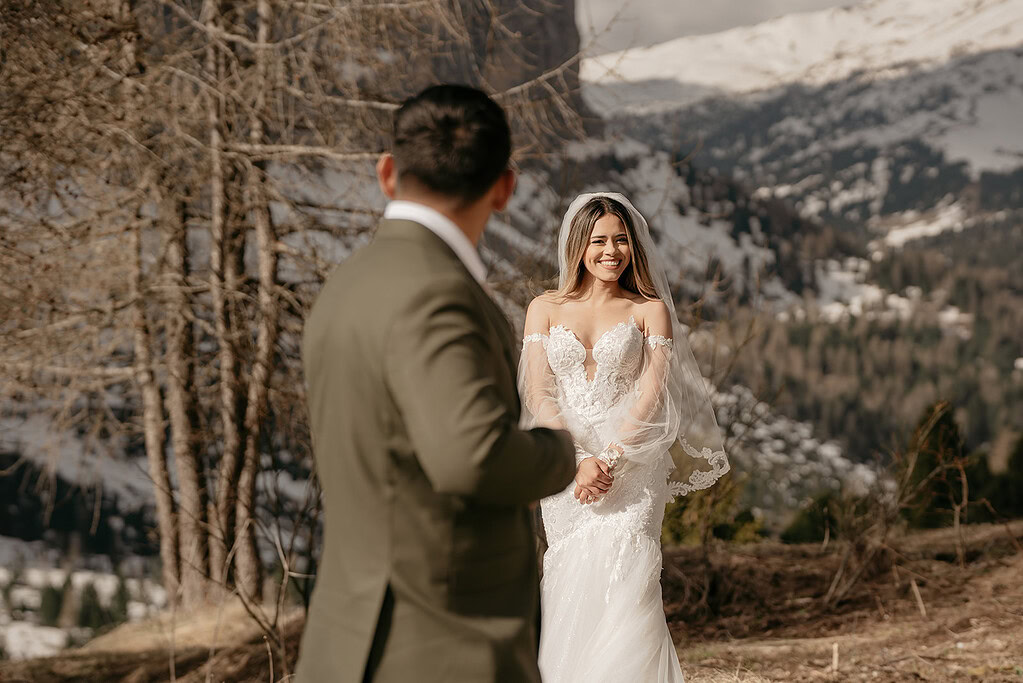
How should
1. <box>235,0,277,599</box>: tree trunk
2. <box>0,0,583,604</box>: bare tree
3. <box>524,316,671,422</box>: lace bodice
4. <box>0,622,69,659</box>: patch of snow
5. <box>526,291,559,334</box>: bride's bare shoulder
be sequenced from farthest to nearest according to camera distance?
<box>0,622,69,659</box>: patch of snow
<box>235,0,277,599</box>: tree trunk
<box>0,0,583,604</box>: bare tree
<box>526,291,559,334</box>: bride's bare shoulder
<box>524,316,671,422</box>: lace bodice

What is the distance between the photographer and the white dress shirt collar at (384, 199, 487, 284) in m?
1.54

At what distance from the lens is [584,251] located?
3.99 m

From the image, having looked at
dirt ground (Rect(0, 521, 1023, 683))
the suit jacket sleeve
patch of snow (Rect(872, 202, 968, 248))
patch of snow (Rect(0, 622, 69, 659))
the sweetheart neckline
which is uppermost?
the suit jacket sleeve

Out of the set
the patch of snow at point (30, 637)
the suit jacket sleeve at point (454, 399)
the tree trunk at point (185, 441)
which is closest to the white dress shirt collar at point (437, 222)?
the suit jacket sleeve at point (454, 399)

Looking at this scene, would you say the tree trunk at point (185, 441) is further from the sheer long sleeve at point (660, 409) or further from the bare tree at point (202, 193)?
the sheer long sleeve at point (660, 409)

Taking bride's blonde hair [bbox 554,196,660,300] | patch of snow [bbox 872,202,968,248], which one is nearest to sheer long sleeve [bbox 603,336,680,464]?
bride's blonde hair [bbox 554,196,660,300]

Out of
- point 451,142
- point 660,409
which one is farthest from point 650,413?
point 451,142

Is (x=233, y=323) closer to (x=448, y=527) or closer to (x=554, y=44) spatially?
(x=448, y=527)

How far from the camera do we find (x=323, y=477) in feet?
5.09

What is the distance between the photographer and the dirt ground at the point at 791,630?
18.8ft

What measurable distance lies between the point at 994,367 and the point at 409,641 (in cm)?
10462

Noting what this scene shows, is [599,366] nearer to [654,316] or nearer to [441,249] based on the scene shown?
[654,316]

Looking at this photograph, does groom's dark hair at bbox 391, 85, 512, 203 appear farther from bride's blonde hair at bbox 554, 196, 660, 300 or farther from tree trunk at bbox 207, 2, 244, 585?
tree trunk at bbox 207, 2, 244, 585

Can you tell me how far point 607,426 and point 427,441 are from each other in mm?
2563
